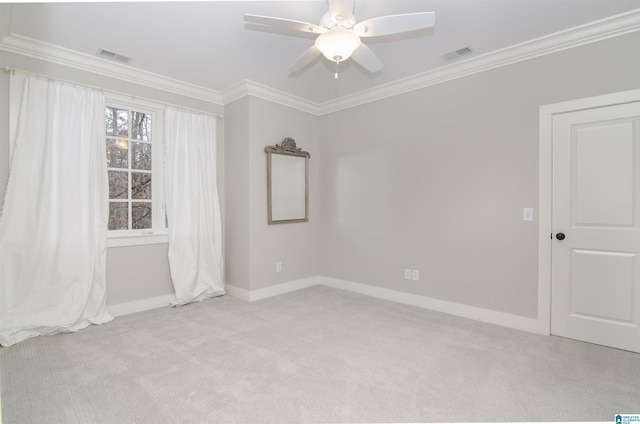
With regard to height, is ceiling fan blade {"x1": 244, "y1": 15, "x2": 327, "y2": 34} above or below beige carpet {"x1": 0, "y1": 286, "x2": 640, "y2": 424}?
above

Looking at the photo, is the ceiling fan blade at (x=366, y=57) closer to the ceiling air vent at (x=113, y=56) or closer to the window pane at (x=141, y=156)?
the ceiling air vent at (x=113, y=56)

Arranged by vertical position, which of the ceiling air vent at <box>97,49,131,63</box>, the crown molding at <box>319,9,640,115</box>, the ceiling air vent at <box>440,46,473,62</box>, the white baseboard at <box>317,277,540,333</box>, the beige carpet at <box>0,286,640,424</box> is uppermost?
the ceiling air vent at <box>97,49,131,63</box>

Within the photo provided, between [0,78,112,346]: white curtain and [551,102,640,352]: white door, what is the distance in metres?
4.34

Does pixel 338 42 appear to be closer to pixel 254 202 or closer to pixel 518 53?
pixel 518 53

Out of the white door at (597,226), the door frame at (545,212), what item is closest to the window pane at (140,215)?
the door frame at (545,212)

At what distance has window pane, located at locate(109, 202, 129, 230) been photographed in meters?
3.45

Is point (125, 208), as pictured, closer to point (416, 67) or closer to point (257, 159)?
point (257, 159)

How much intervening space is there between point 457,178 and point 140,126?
358cm

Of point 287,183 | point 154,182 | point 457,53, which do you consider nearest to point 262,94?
point 287,183

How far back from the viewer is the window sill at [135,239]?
3.38 metres

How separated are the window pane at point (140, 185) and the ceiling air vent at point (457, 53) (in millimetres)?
3445

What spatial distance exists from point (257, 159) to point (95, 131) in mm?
1684

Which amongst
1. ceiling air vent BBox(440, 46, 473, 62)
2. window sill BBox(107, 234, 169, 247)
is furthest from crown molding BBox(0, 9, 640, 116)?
window sill BBox(107, 234, 169, 247)

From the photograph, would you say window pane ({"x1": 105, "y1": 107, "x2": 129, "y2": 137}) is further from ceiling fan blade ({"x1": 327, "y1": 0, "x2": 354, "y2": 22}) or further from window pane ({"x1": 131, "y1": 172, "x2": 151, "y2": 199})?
ceiling fan blade ({"x1": 327, "y1": 0, "x2": 354, "y2": 22})
